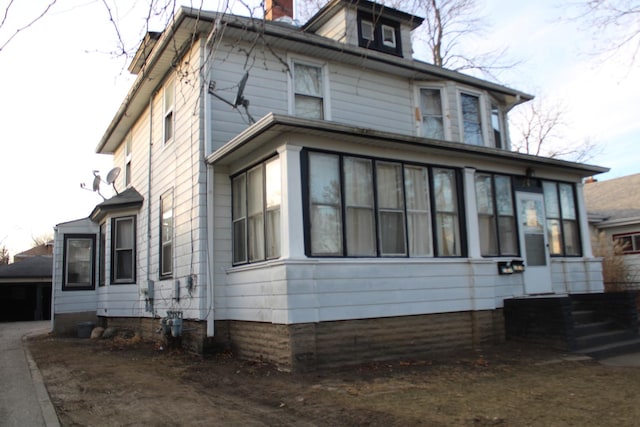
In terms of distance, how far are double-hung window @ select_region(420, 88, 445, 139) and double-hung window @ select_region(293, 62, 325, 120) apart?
2.92 metres

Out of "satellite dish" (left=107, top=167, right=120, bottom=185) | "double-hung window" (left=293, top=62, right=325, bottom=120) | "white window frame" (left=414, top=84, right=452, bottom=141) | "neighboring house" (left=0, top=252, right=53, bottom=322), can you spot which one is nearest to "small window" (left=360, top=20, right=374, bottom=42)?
"white window frame" (left=414, top=84, right=452, bottom=141)

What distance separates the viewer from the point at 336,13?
42.6ft

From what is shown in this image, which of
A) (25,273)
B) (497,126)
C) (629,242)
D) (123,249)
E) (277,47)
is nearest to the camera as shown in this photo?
(277,47)

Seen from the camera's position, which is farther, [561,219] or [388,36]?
[388,36]

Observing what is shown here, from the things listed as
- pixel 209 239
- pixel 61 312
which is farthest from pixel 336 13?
pixel 61 312

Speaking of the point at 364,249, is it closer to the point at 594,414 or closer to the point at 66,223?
the point at 594,414

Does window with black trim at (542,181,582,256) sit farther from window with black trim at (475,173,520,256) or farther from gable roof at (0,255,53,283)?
gable roof at (0,255,53,283)

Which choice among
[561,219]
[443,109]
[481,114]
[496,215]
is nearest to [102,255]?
[443,109]

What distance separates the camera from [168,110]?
11.7 meters

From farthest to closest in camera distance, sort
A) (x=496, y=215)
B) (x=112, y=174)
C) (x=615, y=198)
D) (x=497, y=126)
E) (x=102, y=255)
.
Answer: (x=615, y=198) < (x=102, y=255) < (x=112, y=174) < (x=497, y=126) < (x=496, y=215)

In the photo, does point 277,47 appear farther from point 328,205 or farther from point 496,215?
point 496,215

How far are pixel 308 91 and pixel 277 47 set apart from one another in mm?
1118

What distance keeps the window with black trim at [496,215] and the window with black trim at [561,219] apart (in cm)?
119

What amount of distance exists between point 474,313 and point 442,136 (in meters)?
4.95
